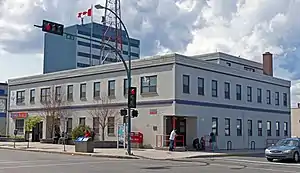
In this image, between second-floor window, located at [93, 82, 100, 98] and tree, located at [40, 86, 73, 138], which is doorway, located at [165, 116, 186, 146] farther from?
tree, located at [40, 86, 73, 138]

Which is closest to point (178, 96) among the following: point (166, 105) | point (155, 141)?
point (166, 105)

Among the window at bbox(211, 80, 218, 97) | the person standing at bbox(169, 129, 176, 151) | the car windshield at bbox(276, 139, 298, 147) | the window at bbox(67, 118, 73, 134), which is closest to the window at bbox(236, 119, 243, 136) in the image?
the window at bbox(211, 80, 218, 97)

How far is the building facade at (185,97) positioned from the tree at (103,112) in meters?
0.23

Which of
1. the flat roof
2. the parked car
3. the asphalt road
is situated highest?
the flat roof

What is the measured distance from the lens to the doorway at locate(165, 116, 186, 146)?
1538 inches

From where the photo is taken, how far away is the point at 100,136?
43906 millimetres

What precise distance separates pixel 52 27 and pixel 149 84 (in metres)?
17.2

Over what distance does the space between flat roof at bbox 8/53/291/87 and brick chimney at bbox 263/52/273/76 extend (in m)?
1.78

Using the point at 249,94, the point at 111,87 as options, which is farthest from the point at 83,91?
the point at 249,94

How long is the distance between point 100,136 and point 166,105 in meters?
8.71

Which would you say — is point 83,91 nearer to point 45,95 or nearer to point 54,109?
point 54,109

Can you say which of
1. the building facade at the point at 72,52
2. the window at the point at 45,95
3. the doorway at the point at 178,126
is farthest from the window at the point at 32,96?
the building facade at the point at 72,52

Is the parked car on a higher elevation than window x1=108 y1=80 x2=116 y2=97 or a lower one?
lower

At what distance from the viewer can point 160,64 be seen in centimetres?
3878
